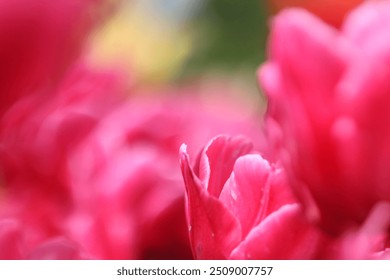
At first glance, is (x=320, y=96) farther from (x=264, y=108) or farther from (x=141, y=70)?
(x=141, y=70)

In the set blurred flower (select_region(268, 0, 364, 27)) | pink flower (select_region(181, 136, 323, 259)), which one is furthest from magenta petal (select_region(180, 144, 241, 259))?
blurred flower (select_region(268, 0, 364, 27))

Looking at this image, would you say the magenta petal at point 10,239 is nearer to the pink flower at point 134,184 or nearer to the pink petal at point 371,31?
the pink flower at point 134,184

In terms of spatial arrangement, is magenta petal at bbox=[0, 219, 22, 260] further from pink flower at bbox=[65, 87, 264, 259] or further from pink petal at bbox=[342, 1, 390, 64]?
pink petal at bbox=[342, 1, 390, 64]

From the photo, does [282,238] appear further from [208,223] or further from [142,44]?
[142,44]

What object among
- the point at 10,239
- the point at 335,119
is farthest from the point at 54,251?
the point at 335,119

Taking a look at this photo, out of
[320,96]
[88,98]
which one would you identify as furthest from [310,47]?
[88,98]

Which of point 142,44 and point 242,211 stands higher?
point 142,44

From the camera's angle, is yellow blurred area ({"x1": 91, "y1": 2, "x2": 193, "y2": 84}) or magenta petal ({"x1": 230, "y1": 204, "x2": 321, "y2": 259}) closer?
magenta petal ({"x1": 230, "y1": 204, "x2": 321, "y2": 259})
